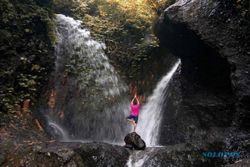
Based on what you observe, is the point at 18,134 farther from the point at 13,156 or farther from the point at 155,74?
the point at 155,74

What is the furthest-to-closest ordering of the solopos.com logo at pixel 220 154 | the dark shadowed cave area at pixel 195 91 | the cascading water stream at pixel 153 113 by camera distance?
the cascading water stream at pixel 153 113 → the dark shadowed cave area at pixel 195 91 → the solopos.com logo at pixel 220 154

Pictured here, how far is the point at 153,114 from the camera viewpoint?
499 inches

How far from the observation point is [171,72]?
1385cm

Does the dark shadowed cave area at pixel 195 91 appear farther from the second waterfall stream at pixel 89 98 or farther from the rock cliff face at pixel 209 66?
the second waterfall stream at pixel 89 98

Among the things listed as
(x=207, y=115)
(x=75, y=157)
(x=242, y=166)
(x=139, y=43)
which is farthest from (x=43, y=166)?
(x=139, y=43)

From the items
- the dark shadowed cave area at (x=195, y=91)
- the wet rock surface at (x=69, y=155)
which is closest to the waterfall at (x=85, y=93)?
the dark shadowed cave area at (x=195, y=91)

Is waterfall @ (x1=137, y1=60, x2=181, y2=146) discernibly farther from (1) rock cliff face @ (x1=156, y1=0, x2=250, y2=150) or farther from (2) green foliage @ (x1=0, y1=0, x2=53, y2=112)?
(2) green foliage @ (x1=0, y1=0, x2=53, y2=112)

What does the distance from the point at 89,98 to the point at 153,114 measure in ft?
9.11

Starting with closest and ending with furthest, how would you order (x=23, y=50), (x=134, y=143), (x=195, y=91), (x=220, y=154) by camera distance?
(x=220, y=154), (x=134, y=143), (x=23, y=50), (x=195, y=91)

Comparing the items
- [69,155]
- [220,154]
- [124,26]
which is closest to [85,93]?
[124,26]

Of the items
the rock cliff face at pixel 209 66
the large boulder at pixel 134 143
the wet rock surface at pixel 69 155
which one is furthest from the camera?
the rock cliff face at pixel 209 66

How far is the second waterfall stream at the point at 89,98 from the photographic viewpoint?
11602 mm

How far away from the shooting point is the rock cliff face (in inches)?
374

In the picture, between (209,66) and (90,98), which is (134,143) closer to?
(90,98)
